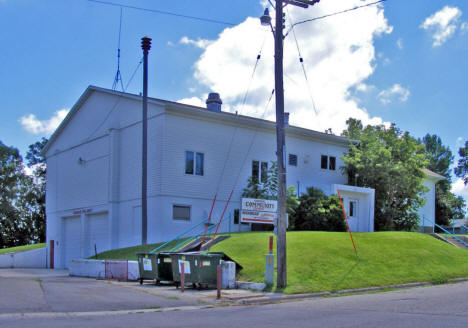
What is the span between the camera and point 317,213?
98.3ft

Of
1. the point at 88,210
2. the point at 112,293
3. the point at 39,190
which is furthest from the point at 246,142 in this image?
the point at 39,190

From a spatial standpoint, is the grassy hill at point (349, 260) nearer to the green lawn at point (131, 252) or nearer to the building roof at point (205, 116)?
the green lawn at point (131, 252)

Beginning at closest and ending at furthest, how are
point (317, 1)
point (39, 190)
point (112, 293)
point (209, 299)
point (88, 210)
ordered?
point (209, 299), point (112, 293), point (317, 1), point (88, 210), point (39, 190)

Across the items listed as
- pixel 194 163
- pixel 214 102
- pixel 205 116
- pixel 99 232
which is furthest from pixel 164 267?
pixel 214 102

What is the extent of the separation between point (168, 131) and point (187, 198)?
3732 mm

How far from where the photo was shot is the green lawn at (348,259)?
55.7ft

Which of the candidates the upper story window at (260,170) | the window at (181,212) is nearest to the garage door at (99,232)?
the window at (181,212)

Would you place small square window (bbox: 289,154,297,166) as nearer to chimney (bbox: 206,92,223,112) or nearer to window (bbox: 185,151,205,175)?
chimney (bbox: 206,92,223,112)

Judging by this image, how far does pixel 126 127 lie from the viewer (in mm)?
31500

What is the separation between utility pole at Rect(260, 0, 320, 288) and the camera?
1609 centimetres

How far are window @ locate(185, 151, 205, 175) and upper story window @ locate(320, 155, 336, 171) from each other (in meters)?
9.43

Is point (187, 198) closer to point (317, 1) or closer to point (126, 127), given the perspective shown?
point (126, 127)

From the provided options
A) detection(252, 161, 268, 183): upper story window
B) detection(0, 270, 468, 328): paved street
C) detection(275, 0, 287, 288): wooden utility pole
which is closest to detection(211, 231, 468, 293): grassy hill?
detection(275, 0, 287, 288): wooden utility pole

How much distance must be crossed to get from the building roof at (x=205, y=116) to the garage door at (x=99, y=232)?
7.79 metres
